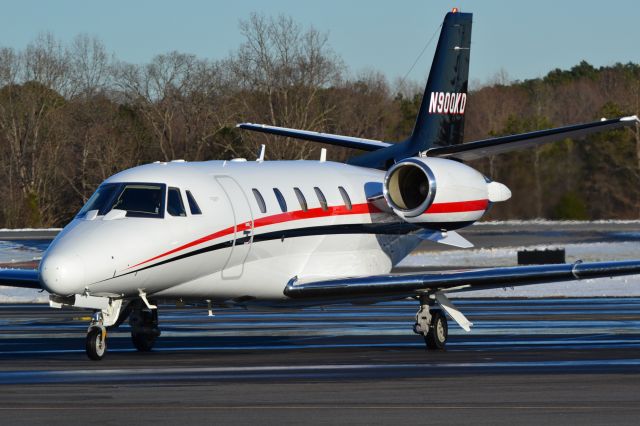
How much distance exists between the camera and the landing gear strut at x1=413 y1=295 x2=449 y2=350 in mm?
17531

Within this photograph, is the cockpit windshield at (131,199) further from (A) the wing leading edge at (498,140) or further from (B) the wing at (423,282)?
(A) the wing leading edge at (498,140)

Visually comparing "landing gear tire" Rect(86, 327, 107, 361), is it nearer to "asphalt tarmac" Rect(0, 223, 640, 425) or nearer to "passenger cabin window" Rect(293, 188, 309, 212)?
"asphalt tarmac" Rect(0, 223, 640, 425)

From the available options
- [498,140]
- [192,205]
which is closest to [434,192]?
[498,140]

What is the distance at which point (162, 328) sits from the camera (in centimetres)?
2145

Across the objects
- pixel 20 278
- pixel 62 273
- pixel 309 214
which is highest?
pixel 309 214

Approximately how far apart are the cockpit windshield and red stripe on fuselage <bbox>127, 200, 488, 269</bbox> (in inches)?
24.6

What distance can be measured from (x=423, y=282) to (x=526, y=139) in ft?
9.98

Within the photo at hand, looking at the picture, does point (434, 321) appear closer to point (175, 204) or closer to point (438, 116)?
point (175, 204)

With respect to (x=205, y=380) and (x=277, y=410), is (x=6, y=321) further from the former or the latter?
(x=277, y=410)

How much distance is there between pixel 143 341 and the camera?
56.5 feet

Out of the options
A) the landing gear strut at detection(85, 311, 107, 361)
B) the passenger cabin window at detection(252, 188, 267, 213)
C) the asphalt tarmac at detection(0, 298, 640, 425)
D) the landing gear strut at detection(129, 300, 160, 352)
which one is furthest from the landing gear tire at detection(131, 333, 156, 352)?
the passenger cabin window at detection(252, 188, 267, 213)

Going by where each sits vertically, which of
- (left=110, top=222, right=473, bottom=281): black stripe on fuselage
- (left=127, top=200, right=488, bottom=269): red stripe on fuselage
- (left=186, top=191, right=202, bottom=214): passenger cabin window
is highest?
(left=186, top=191, right=202, bottom=214): passenger cabin window

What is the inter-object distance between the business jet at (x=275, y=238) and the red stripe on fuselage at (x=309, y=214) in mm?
21

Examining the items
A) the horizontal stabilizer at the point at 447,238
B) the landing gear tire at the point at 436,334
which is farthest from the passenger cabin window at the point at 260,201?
the horizontal stabilizer at the point at 447,238
